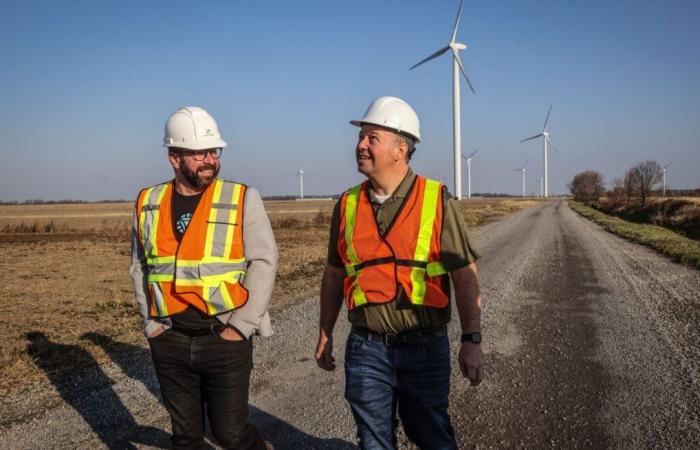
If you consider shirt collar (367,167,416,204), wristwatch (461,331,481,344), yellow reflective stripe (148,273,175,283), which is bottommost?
wristwatch (461,331,481,344)

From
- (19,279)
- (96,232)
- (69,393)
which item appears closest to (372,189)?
(69,393)

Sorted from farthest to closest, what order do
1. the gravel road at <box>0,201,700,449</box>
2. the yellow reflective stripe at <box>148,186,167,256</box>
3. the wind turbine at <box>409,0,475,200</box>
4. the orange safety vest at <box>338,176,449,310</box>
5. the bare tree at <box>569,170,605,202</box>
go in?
the bare tree at <box>569,170,605,202</box> → the wind turbine at <box>409,0,475,200</box> → the gravel road at <box>0,201,700,449</box> → the yellow reflective stripe at <box>148,186,167,256</box> → the orange safety vest at <box>338,176,449,310</box>

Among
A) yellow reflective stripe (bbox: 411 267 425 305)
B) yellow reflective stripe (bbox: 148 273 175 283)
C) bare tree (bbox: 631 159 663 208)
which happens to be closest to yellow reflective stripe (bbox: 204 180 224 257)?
yellow reflective stripe (bbox: 148 273 175 283)

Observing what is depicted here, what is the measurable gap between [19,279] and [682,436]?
1359 cm

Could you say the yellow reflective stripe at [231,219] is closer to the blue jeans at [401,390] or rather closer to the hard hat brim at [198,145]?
Answer: the hard hat brim at [198,145]

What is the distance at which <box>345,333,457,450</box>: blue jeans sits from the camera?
248 centimetres

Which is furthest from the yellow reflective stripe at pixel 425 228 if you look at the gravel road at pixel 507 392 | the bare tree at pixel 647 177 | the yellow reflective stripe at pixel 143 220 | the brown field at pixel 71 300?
the bare tree at pixel 647 177

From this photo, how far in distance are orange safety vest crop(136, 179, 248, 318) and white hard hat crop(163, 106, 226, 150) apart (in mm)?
249

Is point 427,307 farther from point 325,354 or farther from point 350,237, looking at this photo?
point 325,354

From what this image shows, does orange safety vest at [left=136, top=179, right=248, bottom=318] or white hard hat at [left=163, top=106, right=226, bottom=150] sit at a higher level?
white hard hat at [left=163, top=106, right=226, bottom=150]

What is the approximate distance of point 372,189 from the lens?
8.85ft

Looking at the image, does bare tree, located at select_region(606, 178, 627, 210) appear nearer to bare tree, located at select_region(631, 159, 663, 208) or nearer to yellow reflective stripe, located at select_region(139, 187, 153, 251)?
bare tree, located at select_region(631, 159, 663, 208)

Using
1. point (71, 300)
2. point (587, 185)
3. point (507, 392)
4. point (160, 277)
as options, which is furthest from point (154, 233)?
point (587, 185)

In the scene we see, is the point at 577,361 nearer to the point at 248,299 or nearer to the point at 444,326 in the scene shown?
the point at 444,326
